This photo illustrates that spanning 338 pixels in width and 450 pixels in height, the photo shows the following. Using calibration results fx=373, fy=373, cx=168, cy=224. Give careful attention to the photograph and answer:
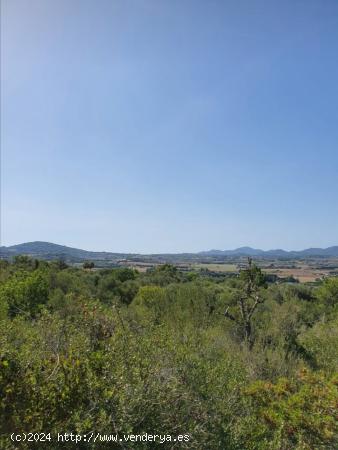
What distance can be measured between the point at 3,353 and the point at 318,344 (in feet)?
64.6

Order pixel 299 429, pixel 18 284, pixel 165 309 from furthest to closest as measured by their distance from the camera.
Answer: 1. pixel 18 284
2. pixel 165 309
3. pixel 299 429

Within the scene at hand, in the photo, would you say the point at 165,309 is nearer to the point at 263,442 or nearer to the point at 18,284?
the point at 18,284

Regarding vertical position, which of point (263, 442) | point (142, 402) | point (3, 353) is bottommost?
point (263, 442)

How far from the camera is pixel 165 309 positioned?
87.9 ft

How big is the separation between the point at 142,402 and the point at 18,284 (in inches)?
1137

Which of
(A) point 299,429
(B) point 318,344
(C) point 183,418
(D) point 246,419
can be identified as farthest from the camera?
(B) point 318,344

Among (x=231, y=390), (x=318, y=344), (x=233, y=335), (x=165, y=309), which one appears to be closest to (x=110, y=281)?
(x=165, y=309)

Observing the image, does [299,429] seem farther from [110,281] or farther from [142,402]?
[110,281]

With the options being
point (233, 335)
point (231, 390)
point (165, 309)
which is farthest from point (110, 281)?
point (231, 390)

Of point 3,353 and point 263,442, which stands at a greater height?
point 3,353

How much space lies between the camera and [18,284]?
104ft

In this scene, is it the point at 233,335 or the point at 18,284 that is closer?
the point at 233,335

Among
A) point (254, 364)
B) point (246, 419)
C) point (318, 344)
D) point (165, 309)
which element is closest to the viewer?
point (246, 419)

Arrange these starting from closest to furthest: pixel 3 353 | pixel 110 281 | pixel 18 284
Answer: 1. pixel 3 353
2. pixel 18 284
3. pixel 110 281
